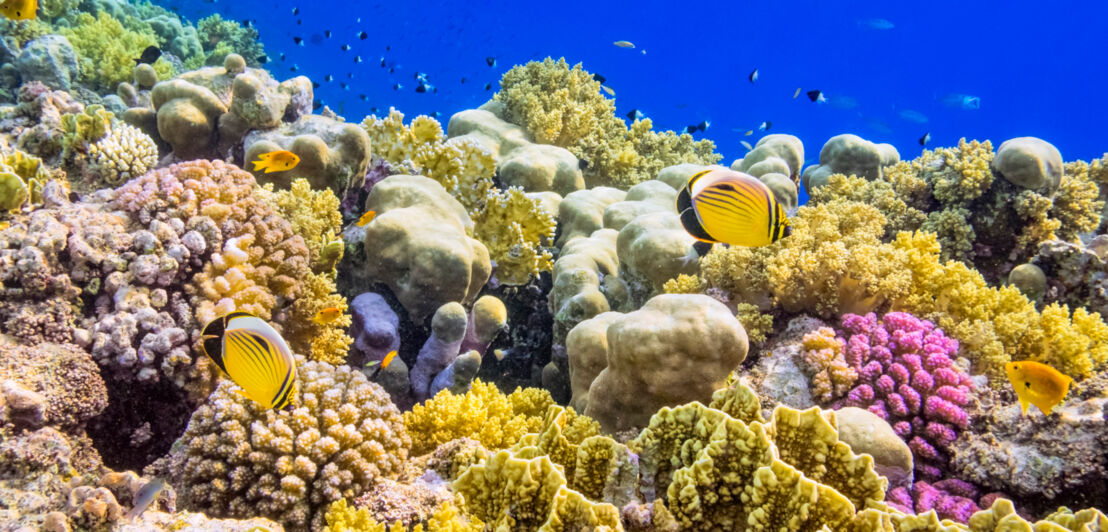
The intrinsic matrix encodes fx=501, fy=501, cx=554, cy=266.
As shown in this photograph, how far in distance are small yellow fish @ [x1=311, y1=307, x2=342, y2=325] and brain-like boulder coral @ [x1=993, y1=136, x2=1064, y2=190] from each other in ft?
22.8

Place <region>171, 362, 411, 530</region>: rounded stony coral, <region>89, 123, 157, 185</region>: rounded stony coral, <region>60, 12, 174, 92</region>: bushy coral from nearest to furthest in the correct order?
<region>171, 362, 411, 530</region>: rounded stony coral → <region>89, 123, 157, 185</region>: rounded stony coral → <region>60, 12, 174, 92</region>: bushy coral

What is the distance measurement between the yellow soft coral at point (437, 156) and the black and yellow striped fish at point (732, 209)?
3.76m

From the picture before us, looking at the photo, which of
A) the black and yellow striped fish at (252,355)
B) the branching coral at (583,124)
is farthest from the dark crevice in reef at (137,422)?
the branching coral at (583,124)

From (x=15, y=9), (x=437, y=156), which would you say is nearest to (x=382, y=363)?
(x=437, y=156)

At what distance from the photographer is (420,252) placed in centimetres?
469

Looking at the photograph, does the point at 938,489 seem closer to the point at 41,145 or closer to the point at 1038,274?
the point at 1038,274

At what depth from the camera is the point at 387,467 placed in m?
2.98

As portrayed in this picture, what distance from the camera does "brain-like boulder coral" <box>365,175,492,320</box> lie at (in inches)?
186

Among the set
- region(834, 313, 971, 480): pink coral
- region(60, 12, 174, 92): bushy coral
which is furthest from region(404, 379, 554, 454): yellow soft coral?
region(60, 12, 174, 92): bushy coral

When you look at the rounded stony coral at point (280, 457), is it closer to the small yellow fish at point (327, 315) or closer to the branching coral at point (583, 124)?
the small yellow fish at point (327, 315)

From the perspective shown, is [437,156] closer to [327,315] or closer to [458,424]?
[327,315]

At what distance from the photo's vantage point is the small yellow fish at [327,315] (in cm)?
405

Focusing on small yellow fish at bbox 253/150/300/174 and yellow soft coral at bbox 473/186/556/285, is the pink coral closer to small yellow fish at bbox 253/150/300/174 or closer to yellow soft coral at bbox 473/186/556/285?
yellow soft coral at bbox 473/186/556/285

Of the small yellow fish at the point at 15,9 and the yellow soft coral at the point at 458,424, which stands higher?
the small yellow fish at the point at 15,9
